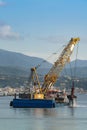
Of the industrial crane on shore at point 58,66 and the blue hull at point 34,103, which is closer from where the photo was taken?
the blue hull at point 34,103

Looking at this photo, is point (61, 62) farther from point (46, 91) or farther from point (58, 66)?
point (46, 91)

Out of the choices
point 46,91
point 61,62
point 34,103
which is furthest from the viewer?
point 46,91

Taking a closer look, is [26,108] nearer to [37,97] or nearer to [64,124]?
[37,97]

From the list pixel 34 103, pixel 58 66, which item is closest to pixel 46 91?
pixel 58 66

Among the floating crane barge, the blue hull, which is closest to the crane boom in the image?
the floating crane barge

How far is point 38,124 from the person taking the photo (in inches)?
2884

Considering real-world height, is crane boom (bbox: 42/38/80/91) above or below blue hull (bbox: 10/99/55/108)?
above

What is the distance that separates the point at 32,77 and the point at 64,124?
2155 inches

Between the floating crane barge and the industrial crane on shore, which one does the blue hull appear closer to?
the floating crane barge

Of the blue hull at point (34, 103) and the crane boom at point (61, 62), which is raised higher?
the crane boom at point (61, 62)

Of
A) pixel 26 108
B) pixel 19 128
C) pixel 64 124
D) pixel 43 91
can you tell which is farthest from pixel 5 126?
pixel 43 91

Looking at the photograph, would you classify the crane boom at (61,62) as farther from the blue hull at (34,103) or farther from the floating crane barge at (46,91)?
the blue hull at (34,103)

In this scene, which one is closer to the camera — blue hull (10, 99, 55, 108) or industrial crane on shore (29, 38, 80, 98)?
blue hull (10, 99, 55, 108)

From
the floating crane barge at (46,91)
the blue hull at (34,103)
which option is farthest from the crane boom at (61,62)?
the blue hull at (34,103)
